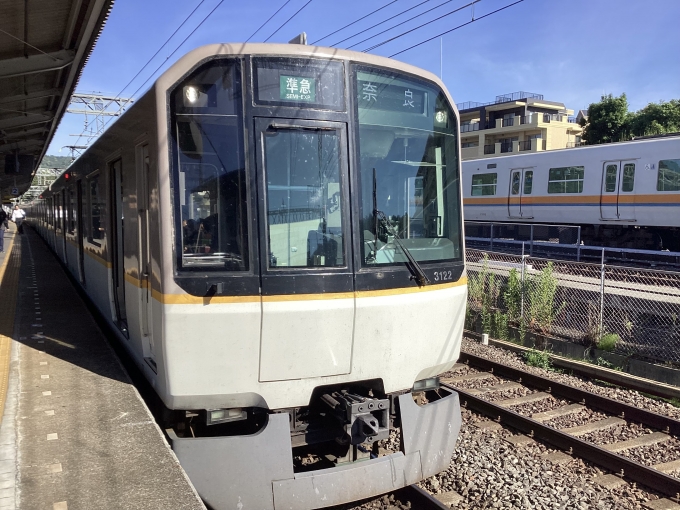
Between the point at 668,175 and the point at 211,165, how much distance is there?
1582cm

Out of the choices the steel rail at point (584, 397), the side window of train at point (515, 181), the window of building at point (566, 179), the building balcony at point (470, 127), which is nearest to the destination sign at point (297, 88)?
the steel rail at point (584, 397)

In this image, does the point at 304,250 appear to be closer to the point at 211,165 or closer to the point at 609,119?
the point at 211,165

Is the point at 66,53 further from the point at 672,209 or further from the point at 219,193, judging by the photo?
the point at 672,209

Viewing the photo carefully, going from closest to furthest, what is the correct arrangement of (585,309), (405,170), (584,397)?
(405,170)
(584,397)
(585,309)

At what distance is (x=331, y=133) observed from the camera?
4.02m

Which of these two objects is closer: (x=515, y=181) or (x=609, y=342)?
(x=609, y=342)

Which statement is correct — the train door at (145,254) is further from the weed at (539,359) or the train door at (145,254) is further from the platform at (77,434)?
the weed at (539,359)

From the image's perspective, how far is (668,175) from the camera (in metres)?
16.0

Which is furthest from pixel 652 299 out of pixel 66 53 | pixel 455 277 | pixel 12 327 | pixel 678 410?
pixel 66 53

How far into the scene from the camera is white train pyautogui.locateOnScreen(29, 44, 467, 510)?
12.5 ft

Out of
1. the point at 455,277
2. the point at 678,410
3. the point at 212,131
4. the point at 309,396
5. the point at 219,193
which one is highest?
the point at 212,131

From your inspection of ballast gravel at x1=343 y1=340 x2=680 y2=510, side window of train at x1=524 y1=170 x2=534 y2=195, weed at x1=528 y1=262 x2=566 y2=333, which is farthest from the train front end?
side window of train at x1=524 y1=170 x2=534 y2=195

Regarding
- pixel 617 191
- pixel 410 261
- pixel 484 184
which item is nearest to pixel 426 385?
pixel 410 261

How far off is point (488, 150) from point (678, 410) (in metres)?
40.9
